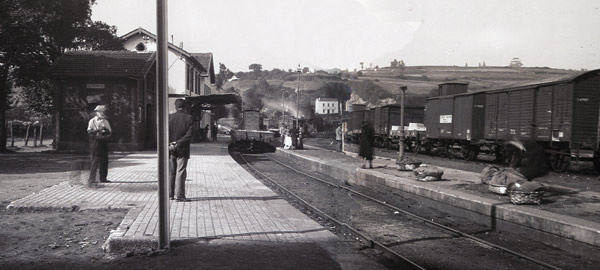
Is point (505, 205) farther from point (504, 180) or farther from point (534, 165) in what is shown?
point (504, 180)

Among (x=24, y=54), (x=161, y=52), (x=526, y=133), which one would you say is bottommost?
(x=526, y=133)

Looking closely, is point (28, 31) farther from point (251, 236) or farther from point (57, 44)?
point (251, 236)

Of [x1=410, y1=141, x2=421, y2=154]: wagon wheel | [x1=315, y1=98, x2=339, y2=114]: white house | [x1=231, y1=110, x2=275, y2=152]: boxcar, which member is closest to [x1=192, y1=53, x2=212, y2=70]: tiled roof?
[x1=231, y1=110, x2=275, y2=152]: boxcar

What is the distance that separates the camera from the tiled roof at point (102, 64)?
22766 millimetres

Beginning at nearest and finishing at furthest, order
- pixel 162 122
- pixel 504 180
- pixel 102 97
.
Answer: pixel 162 122
pixel 504 180
pixel 102 97

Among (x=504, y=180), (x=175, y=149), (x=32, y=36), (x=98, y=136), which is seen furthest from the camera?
(x=32, y=36)

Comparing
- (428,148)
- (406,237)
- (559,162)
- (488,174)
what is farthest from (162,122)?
(428,148)

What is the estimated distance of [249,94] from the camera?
135750 mm

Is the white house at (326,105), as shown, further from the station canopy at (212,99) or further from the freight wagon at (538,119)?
the freight wagon at (538,119)

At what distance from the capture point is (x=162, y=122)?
15.4 feet

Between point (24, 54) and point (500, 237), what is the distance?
77.3ft

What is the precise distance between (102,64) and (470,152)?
744 inches

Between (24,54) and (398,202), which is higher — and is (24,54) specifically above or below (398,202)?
above

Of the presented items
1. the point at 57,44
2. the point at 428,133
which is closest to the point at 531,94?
the point at 428,133
